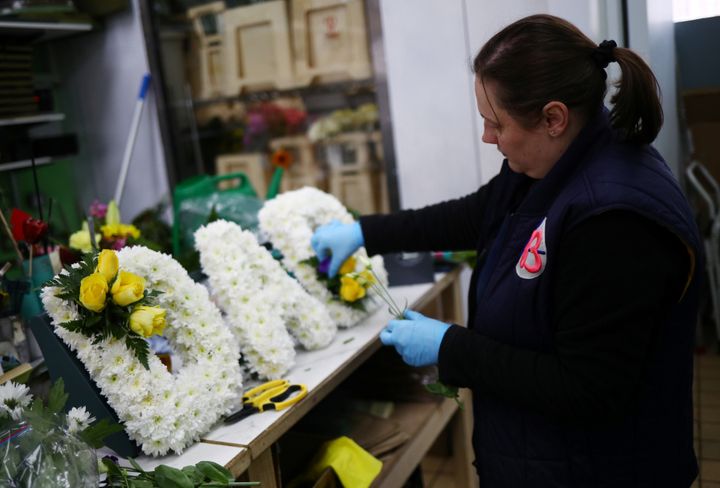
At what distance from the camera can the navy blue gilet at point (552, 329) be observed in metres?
1.12

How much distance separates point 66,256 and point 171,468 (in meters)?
0.69

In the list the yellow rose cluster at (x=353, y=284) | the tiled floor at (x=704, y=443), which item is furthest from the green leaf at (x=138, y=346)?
the tiled floor at (x=704, y=443)

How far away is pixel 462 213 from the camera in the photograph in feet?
5.67

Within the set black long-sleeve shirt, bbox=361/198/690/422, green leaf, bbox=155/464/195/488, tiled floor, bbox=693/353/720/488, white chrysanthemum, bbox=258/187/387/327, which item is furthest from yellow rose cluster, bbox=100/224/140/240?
tiled floor, bbox=693/353/720/488

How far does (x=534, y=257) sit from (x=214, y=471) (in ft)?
2.16

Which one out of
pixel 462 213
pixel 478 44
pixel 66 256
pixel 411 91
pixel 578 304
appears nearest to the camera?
pixel 578 304

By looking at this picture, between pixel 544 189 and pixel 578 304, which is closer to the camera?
pixel 578 304

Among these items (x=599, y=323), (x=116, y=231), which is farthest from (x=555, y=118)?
(x=116, y=231)

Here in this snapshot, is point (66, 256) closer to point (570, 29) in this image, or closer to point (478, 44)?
point (570, 29)

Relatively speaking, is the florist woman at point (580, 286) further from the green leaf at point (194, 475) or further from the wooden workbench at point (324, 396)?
the green leaf at point (194, 475)

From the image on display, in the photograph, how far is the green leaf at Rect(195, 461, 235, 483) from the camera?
111 cm

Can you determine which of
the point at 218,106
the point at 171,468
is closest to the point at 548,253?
the point at 171,468

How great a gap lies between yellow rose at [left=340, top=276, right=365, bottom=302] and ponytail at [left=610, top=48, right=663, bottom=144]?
0.81m

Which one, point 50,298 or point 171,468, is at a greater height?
point 50,298
